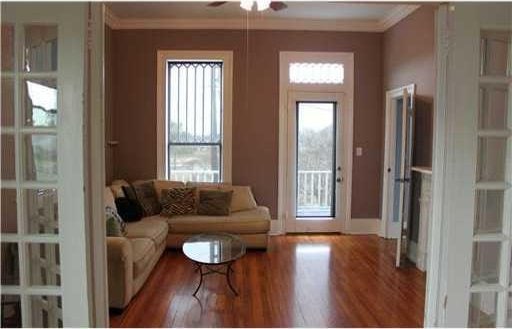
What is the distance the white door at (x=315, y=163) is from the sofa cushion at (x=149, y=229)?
216 cm

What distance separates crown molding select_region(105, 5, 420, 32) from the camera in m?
5.88

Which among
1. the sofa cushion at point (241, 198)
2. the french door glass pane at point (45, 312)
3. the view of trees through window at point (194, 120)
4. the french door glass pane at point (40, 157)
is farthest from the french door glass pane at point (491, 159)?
the view of trees through window at point (194, 120)

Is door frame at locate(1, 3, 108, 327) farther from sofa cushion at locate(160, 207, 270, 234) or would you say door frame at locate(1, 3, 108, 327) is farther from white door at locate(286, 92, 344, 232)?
white door at locate(286, 92, 344, 232)

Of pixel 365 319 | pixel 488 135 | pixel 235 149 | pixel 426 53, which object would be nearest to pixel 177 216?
pixel 235 149

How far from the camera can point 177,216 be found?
207 inches

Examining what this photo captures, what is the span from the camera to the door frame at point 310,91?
6.04 m

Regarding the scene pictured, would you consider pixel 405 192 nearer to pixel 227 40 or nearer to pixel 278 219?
pixel 278 219

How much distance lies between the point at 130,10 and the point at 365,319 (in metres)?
4.84

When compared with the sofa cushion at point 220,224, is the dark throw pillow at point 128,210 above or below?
above

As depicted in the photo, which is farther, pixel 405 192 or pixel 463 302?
pixel 405 192

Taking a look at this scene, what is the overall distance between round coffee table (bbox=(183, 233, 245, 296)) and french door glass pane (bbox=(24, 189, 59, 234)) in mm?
1838

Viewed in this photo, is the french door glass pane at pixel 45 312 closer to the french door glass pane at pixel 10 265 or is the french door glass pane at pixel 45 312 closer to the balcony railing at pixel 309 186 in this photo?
the french door glass pane at pixel 10 265

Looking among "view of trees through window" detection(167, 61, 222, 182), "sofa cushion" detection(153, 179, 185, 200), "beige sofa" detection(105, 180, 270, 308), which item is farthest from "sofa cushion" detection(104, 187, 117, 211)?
"view of trees through window" detection(167, 61, 222, 182)

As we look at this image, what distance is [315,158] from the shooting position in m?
6.25
